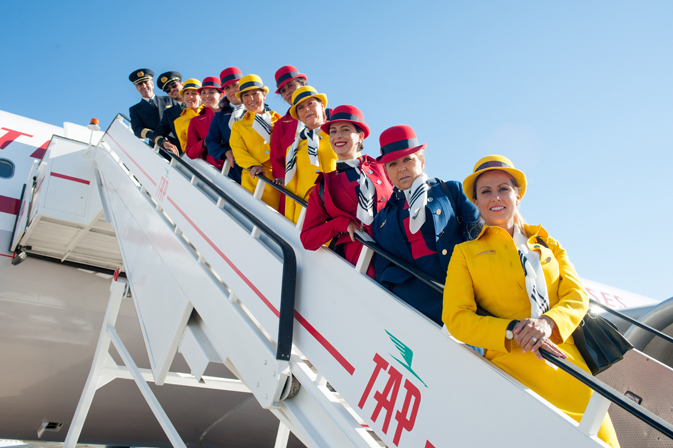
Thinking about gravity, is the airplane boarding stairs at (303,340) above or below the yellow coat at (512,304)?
below

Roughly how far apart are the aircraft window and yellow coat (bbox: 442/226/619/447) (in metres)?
8.18

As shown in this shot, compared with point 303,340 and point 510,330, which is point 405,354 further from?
point 303,340

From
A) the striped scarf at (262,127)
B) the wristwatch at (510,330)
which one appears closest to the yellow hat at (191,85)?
the striped scarf at (262,127)

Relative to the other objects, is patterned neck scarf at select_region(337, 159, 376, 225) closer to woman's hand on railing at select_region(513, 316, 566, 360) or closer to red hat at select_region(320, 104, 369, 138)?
red hat at select_region(320, 104, 369, 138)

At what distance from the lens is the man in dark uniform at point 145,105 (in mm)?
6078

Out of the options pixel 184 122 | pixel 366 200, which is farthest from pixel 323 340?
pixel 184 122

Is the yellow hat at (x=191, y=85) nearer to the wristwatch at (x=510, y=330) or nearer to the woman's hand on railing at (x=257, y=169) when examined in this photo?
the woman's hand on railing at (x=257, y=169)

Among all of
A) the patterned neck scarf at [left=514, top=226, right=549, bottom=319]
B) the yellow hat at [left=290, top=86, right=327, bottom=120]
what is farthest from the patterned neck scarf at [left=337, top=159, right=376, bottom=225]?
the yellow hat at [left=290, top=86, right=327, bottom=120]

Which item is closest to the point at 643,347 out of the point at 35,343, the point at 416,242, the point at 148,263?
the point at 416,242

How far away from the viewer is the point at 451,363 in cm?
171

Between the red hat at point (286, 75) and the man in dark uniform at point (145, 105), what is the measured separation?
2719mm

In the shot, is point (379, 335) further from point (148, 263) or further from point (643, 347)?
point (148, 263)

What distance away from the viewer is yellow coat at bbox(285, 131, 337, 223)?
321 cm

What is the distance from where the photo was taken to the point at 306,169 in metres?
3.29
